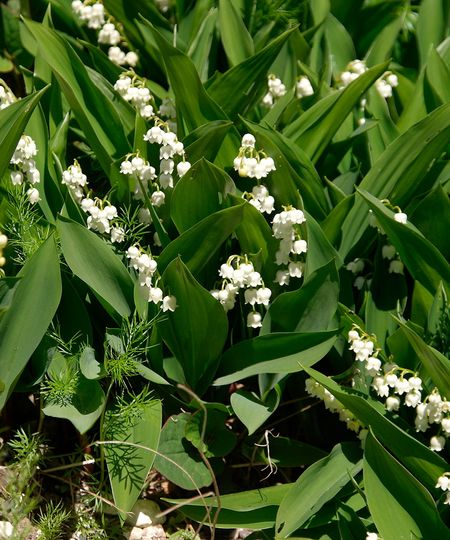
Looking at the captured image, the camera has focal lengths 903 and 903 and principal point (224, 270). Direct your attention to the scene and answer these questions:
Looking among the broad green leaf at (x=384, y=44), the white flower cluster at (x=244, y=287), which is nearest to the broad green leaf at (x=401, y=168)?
the white flower cluster at (x=244, y=287)

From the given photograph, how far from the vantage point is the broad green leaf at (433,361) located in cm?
229

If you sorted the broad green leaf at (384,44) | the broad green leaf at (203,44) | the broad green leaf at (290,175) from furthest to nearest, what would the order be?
the broad green leaf at (384,44)
the broad green leaf at (203,44)
the broad green leaf at (290,175)

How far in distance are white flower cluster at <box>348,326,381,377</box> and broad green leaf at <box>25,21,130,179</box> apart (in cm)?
92

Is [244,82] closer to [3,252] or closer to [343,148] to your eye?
[343,148]

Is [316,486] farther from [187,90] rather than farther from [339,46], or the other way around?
[339,46]

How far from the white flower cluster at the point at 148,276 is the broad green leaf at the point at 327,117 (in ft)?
2.43

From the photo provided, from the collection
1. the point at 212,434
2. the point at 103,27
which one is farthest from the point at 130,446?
the point at 103,27

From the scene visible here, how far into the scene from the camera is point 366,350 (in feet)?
7.97

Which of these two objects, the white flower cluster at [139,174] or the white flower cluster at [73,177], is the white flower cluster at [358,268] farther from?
the white flower cluster at [73,177]

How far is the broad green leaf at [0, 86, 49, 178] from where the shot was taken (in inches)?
94.4

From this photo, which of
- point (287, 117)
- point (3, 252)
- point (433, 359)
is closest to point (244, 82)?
point (287, 117)

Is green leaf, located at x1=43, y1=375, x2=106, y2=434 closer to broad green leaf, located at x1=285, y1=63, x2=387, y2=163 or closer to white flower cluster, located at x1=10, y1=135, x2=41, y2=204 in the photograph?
white flower cluster, located at x1=10, y1=135, x2=41, y2=204

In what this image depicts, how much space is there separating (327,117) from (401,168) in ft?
0.97

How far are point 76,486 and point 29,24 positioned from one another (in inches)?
56.1
